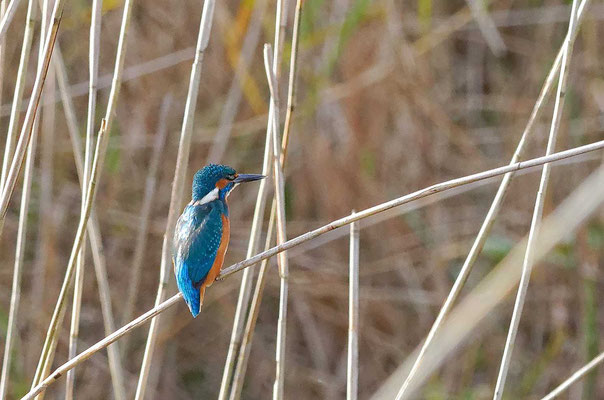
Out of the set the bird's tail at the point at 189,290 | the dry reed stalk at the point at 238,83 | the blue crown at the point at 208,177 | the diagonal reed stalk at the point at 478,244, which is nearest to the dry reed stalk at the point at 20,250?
the bird's tail at the point at 189,290

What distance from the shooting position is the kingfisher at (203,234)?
7.41 ft

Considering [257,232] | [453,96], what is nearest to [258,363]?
[453,96]

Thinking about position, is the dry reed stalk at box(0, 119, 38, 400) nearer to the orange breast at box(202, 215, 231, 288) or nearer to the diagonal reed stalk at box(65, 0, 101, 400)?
the diagonal reed stalk at box(65, 0, 101, 400)

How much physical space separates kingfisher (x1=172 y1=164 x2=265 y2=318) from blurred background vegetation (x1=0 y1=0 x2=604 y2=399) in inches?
42.8

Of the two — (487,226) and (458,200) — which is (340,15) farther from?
(487,226)

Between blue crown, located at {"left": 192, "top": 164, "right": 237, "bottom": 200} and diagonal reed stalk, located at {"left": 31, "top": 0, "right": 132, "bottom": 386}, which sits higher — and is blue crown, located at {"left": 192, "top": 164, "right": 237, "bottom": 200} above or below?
above

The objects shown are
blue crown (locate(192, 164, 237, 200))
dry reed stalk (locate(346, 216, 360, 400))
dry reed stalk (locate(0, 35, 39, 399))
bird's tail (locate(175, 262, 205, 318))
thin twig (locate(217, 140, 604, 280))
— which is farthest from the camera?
blue crown (locate(192, 164, 237, 200))

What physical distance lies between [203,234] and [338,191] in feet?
4.93

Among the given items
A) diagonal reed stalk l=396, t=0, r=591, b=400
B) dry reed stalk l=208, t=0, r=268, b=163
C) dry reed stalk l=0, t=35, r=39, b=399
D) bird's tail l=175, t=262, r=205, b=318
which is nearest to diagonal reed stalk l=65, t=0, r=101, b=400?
dry reed stalk l=0, t=35, r=39, b=399

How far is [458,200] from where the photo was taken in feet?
13.1

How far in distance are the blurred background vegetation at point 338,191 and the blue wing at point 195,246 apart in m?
1.14

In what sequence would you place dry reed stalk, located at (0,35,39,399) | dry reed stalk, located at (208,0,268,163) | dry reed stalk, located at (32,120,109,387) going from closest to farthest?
dry reed stalk, located at (32,120,109,387)
dry reed stalk, located at (0,35,39,399)
dry reed stalk, located at (208,0,268,163)

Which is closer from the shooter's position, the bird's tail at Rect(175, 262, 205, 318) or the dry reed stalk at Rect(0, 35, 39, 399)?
A: the dry reed stalk at Rect(0, 35, 39, 399)

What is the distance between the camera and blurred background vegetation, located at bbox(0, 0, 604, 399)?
364 centimetres
